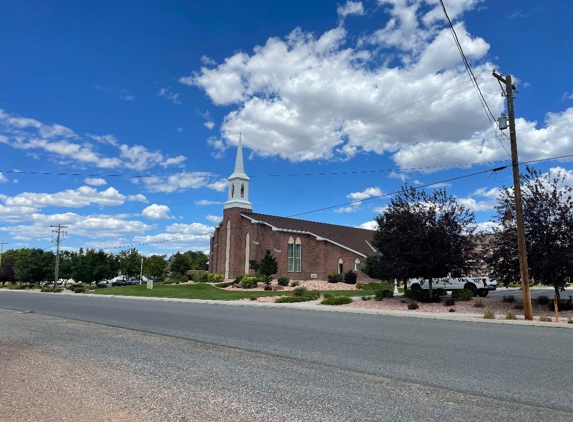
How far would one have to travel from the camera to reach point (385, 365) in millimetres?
7770

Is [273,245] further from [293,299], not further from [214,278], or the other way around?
[293,299]

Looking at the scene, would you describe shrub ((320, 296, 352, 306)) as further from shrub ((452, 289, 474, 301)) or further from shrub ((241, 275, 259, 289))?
shrub ((241, 275, 259, 289))

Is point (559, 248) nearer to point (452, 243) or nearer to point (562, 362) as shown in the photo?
point (452, 243)

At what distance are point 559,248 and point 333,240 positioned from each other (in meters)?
37.4

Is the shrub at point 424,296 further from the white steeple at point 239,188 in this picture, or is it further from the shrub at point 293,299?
the white steeple at point 239,188

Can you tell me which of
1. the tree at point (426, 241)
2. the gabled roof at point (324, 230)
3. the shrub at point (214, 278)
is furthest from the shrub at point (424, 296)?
the shrub at point (214, 278)

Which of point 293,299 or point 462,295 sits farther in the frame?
point 293,299

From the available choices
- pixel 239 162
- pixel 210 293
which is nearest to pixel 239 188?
pixel 239 162

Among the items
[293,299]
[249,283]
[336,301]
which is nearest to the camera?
[336,301]

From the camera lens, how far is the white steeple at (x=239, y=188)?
54.2 metres

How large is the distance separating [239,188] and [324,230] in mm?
12749

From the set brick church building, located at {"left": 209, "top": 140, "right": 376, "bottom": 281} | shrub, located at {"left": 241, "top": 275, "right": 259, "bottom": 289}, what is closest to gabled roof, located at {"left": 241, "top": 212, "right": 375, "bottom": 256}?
brick church building, located at {"left": 209, "top": 140, "right": 376, "bottom": 281}

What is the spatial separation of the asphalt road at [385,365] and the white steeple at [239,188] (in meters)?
40.8

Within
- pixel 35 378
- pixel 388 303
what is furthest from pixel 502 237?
pixel 35 378
